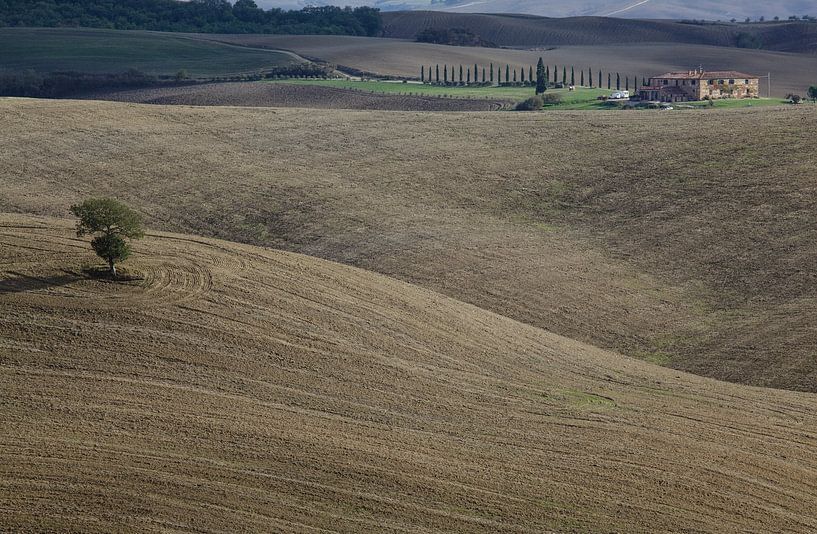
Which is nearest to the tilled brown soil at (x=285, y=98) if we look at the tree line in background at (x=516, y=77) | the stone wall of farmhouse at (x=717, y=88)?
the stone wall of farmhouse at (x=717, y=88)

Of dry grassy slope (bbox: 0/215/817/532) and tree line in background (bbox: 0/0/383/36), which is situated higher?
tree line in background (bbox: 0/0/383/36)

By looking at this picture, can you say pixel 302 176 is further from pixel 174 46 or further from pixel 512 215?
pixel 174 46

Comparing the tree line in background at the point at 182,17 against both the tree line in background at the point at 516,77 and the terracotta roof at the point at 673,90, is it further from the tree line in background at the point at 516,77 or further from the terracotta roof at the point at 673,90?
the terracotta roof at the point at 673,90

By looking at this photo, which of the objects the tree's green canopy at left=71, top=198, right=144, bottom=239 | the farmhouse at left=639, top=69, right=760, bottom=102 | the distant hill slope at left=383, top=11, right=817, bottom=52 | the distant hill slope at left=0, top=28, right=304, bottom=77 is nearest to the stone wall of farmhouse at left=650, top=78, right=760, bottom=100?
the farmhouse at left=639, top=69, right=760, bottom=102

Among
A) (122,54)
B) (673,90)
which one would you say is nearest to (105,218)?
(673,90)

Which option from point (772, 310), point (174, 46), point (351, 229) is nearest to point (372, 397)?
point (772, 310)

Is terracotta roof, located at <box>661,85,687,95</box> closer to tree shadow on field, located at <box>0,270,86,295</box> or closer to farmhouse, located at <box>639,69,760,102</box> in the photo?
farmhouse, located at <box>639,69,760,102</box>

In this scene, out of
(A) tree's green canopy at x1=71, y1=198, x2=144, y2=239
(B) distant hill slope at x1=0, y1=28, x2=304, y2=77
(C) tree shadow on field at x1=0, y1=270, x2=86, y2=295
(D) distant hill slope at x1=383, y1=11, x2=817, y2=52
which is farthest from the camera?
(D) distant hill slope at x1=383, y1=11, x2=817, y2=52
